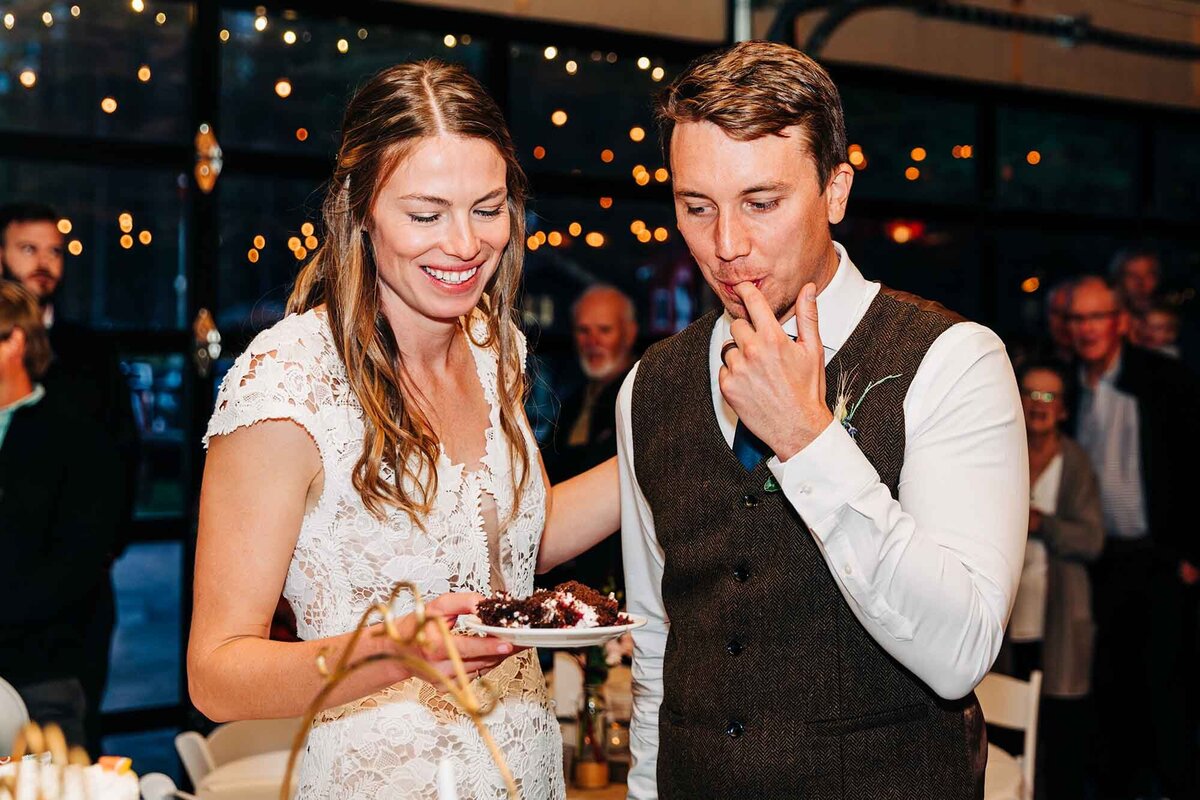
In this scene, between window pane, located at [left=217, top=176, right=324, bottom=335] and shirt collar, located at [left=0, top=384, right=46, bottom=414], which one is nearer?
shirt collar, located at [left=0, top=384, right=46, bottom=414]

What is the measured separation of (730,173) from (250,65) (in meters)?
3.86

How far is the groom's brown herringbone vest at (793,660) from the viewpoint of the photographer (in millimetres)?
1779

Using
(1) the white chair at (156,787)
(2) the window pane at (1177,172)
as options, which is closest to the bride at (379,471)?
(1) the white chair at (156,787)

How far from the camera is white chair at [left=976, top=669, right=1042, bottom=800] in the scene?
3703mm

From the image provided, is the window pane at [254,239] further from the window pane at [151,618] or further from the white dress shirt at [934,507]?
the white dress shirt at [934,507]

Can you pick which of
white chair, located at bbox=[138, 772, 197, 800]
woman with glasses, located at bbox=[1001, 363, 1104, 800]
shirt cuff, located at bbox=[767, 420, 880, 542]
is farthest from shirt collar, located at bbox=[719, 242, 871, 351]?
woman with glasses, located at bbox=[1001, 363, 1104, 800]

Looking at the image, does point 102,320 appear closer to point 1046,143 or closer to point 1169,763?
point 1169,763

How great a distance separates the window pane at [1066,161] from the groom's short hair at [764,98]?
564cm

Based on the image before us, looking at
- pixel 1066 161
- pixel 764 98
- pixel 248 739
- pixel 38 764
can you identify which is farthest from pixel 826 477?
pixel 1066 161

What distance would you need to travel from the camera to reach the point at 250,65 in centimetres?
521

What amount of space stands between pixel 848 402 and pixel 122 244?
3.97m

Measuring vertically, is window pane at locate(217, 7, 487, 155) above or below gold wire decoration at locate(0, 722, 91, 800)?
above

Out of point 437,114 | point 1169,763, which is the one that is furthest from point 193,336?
point 1169,763

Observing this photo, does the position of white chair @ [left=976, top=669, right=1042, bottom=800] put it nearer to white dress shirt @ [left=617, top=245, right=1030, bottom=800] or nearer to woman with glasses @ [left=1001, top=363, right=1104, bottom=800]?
woman with glasses @ [left=1001, top=363, right=1104, bottom=800]
